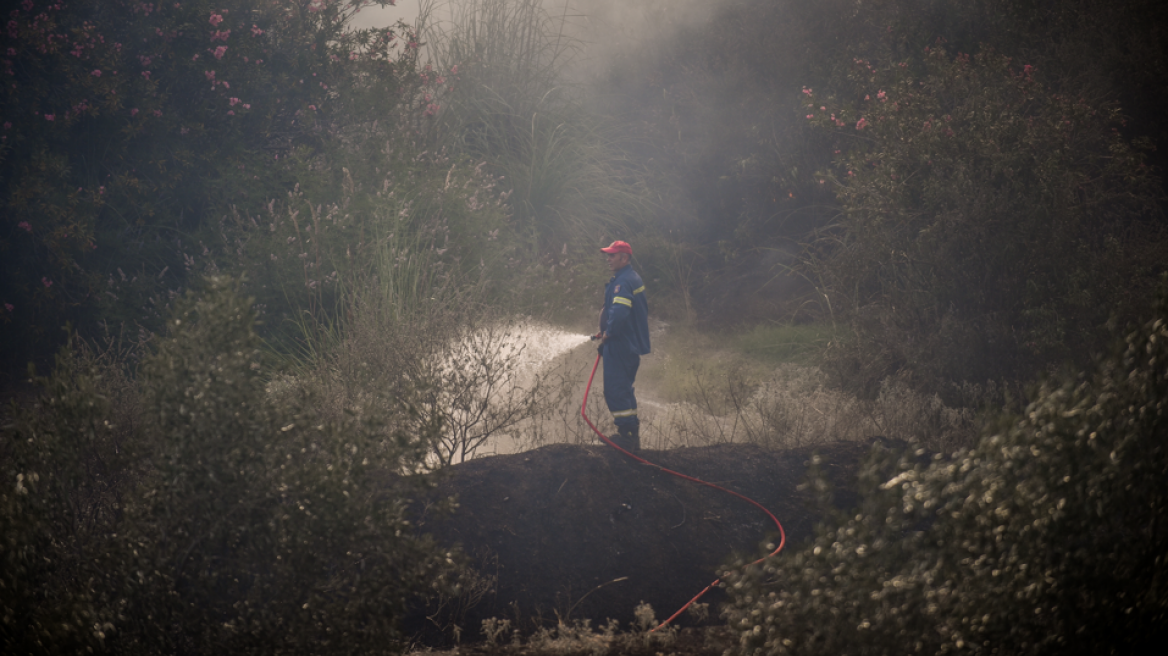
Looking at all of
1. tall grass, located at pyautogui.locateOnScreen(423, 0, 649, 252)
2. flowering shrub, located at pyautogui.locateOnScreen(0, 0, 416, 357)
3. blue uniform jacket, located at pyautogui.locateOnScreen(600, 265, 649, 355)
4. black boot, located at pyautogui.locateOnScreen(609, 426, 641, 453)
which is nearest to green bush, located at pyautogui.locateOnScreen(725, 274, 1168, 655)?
blue uniform jacket, located at pyautogui.locateOnScreen(600, 265, 649, 355)

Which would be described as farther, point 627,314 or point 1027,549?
point 627,314

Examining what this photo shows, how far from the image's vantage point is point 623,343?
18.3ft

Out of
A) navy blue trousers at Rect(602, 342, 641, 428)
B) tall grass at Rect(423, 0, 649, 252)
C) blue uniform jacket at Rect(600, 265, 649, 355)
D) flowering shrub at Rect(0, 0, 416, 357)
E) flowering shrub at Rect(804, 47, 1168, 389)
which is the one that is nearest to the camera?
blue uniform jacket at Rect(600, 265, 649, 355)

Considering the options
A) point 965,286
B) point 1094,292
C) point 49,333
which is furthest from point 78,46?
point 1094,292

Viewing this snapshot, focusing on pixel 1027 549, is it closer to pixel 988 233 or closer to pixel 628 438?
pixel 628 438

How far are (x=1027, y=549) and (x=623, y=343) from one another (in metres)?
3.76

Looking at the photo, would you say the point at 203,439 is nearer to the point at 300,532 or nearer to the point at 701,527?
the point at 300,532

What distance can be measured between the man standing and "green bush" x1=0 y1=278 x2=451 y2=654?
3107 millimetres

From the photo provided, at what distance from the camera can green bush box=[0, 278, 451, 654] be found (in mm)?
2215

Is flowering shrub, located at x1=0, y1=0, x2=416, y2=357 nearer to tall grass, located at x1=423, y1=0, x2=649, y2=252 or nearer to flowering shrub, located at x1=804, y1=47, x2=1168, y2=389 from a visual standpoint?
tall grass, located at x1=423, y1=0, x2=649, y2=252

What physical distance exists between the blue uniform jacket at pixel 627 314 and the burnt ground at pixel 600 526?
0.85 m

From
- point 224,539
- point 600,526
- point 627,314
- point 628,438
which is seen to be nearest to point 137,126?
point 627,314

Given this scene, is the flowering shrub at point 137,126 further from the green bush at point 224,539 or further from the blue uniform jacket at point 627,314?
the green bush at point 224,539

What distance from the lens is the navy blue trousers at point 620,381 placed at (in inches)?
221
